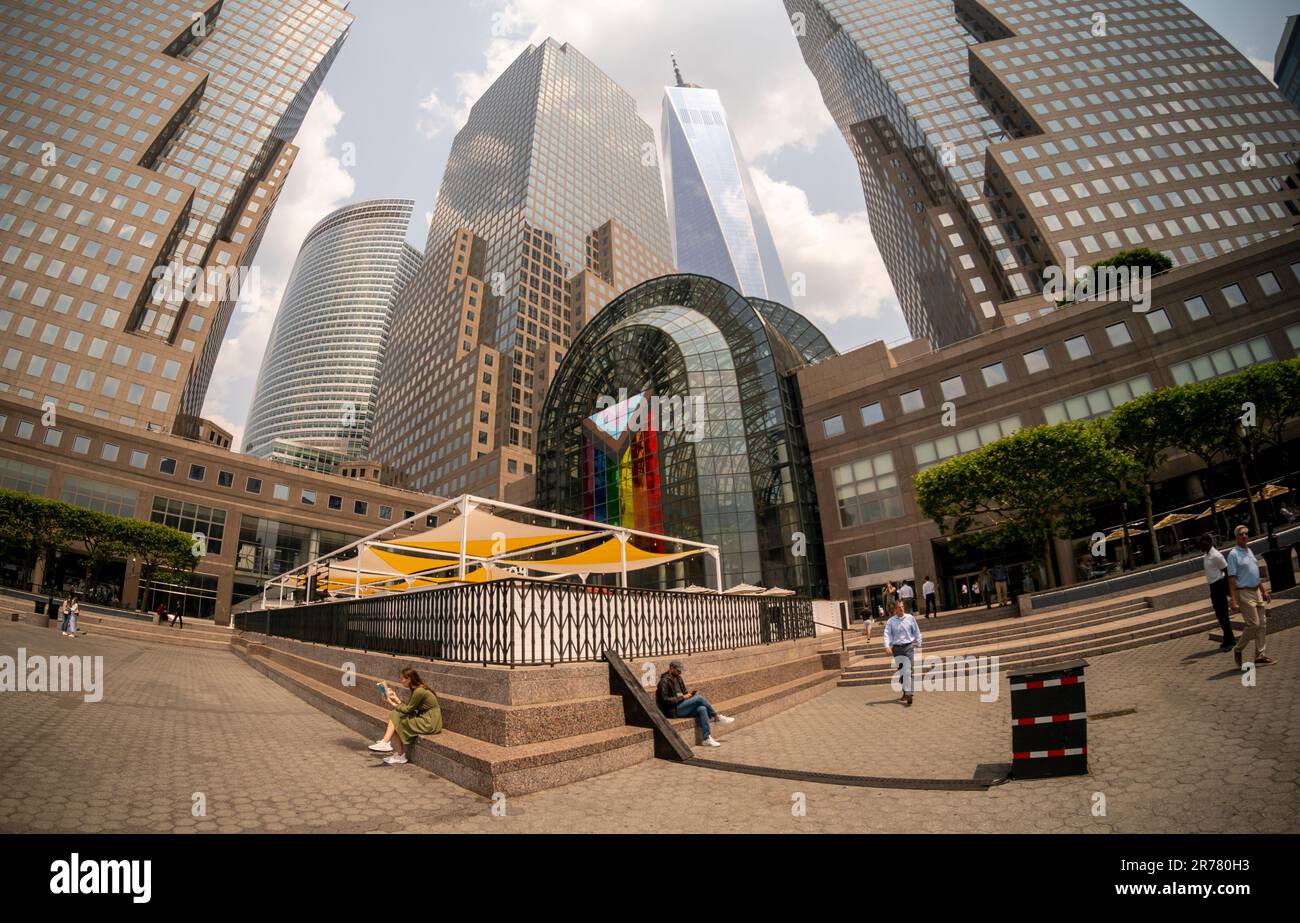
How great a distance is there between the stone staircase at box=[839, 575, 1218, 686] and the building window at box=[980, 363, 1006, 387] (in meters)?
18.0

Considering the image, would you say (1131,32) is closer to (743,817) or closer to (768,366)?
(768,366)

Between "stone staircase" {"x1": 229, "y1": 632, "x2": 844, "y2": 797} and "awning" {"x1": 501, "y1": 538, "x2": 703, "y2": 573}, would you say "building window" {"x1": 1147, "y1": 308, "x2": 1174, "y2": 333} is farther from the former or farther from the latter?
"stone staircase" {"x1": 229, "y1": 632, "x2": 844, "y2": 797}

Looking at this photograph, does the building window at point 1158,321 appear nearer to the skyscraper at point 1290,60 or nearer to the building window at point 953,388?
the building window at point 953,388

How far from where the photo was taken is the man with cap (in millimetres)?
8391

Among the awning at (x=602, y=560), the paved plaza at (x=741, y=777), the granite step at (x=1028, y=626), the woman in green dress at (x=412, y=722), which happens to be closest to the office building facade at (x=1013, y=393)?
the granite step at (x=1028, y=626)

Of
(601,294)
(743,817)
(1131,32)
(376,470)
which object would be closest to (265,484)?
(376,470)

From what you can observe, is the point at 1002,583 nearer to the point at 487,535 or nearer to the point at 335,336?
the point at 487,535

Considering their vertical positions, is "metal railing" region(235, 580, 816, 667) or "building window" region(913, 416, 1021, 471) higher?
"building window" region(913, 416, 1021, 471)

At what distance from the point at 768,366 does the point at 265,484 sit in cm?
4944

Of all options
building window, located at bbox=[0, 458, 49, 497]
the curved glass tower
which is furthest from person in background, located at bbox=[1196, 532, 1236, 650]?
building window, located at bbox=[0, 458, 49, 497]

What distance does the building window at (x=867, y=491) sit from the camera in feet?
116

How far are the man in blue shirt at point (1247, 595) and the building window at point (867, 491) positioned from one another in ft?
88.3

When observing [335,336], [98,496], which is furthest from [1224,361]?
[335,336]

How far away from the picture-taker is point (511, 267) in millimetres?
105438
